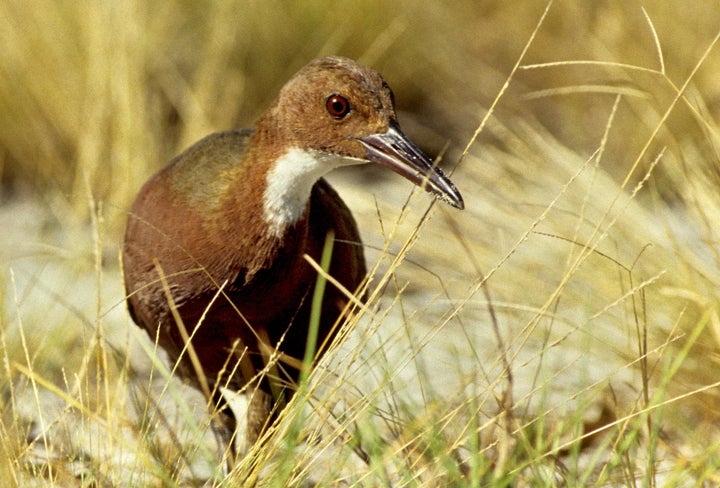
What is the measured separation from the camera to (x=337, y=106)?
107 inches

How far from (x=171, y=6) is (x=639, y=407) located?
3.52 metres

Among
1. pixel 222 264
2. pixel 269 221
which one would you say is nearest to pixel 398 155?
pixel 269 221

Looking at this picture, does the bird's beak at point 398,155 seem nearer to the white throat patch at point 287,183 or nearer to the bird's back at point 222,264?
the white throat patch at point 287,183

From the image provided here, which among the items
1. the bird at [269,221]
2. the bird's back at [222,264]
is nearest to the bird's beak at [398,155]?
the bird at [269,221]

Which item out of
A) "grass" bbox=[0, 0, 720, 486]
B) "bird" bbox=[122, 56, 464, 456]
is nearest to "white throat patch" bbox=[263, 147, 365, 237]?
"bird" bbox=[122, 56, 464, 456]

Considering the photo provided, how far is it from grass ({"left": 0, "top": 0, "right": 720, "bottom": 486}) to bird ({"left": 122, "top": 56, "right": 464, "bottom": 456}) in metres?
0.17

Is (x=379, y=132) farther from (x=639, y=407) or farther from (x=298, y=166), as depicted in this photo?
(x=639, y=407)

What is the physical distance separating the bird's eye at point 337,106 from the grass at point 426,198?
1.24ft

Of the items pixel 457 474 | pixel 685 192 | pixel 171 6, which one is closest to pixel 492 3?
pixel 171 6

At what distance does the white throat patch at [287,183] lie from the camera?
2725 millimetres

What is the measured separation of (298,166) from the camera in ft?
8.97

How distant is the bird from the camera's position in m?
2.68

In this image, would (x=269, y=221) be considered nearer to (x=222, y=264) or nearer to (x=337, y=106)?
(x=222, y=264)

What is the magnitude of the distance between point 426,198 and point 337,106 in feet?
5.91
